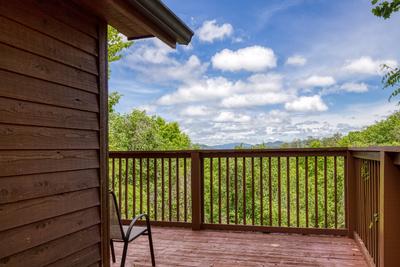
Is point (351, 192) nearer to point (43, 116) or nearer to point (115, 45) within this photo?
point (43, 116)

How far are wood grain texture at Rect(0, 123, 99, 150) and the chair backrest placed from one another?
0.45m

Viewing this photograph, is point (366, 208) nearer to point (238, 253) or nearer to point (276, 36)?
point (238, 253)

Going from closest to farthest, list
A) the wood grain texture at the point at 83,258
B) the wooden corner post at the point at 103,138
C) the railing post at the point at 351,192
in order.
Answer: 1. the wood grain texture at the point at 83,258
2. the wooden corner post at the point at 103,138
3. the railing post at the point at 351,192

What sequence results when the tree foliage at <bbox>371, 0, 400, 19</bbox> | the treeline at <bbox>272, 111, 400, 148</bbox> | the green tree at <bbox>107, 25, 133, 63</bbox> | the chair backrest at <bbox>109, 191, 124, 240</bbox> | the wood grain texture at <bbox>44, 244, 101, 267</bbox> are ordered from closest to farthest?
the wood grain texture at <bbox>44, 244, 101, 267</bbox> → the chair backrest at <bbox>109, 191, 124, 240</bbox> → the tree foliage at <bbox>371, 0, 400, 19</bbox> → the treeline at <bbox>272, 111, 400, 148</bbox> → the green tree at <bbox>107, 25, 133, 63</bbox>

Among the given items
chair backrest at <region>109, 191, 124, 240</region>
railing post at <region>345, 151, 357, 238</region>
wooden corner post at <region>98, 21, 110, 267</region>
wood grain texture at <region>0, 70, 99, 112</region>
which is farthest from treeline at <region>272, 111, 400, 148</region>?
wood grain texture at <region>0, 70, 99, 112</region>

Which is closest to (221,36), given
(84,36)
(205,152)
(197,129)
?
Result: (197,129)

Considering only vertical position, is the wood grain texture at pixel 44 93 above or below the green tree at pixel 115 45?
below

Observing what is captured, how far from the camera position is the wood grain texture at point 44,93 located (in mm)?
1700

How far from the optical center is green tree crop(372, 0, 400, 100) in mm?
3058

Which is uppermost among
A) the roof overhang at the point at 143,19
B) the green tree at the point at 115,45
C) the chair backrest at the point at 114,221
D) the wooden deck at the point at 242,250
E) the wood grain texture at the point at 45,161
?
the green tree at the point at 115,45

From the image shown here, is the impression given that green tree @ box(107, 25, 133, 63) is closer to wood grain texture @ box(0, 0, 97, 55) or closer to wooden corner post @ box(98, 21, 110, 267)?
wooden corner post @ box(98, 21, 110, 267)

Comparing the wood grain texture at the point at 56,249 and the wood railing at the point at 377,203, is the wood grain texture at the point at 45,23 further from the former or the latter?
the wood railing at the point at 377,203

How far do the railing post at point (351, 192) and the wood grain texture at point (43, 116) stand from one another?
2.92 m

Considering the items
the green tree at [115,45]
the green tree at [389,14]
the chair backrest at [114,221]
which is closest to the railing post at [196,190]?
the chair backrest at [114,221]
